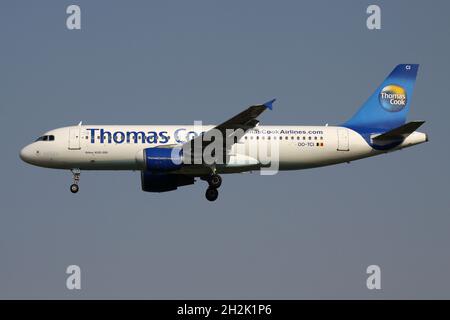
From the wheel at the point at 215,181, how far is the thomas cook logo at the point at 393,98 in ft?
38.0

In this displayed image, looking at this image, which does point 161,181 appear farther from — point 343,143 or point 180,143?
point 343,143

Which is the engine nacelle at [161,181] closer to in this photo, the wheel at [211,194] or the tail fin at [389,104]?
the wheel at [211,194]

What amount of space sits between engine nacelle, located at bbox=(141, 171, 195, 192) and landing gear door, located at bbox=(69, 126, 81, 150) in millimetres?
4467

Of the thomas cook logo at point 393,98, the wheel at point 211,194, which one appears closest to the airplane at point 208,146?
the wheel at point 211,194

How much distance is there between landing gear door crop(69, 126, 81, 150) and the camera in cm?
5888

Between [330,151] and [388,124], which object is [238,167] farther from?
[388,124]

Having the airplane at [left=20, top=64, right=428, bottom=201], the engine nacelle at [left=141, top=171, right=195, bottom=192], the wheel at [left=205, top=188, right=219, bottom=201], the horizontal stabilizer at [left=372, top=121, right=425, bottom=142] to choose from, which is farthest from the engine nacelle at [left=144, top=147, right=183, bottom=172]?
the horizontal stabilizer at [left=372, top=121, right=425, bottom=142]

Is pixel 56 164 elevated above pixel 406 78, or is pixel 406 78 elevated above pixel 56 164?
pixel 406 78

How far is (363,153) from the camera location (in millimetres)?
61500

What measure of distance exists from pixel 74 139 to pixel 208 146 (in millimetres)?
7481

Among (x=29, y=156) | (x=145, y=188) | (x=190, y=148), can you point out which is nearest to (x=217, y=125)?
(x=190, y=148)

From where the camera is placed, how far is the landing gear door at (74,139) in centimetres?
5888

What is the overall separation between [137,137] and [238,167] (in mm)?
5870

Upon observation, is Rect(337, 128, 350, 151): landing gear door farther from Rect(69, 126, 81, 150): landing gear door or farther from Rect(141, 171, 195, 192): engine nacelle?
Rect(69, 126, 81, 150): landing gear door
